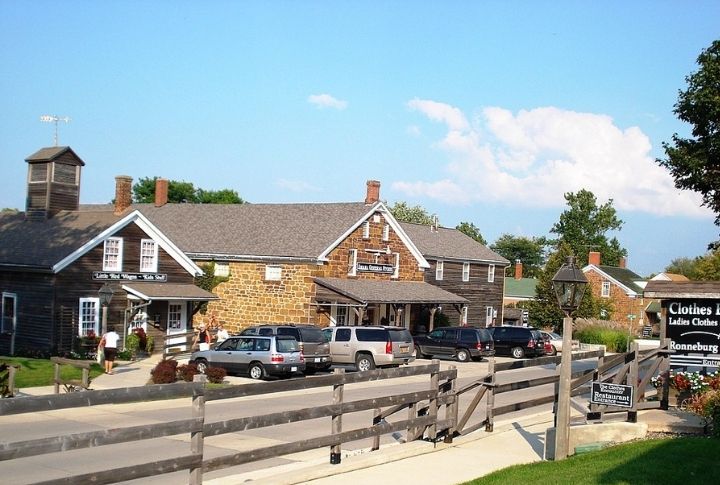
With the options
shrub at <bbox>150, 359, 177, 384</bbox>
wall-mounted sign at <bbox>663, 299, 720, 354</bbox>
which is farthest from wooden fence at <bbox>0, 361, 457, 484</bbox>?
shrub at <bbox>150, 359, 177, 384</bbox>

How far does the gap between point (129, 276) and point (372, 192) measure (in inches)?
627

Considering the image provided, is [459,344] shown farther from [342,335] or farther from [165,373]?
[165,373]

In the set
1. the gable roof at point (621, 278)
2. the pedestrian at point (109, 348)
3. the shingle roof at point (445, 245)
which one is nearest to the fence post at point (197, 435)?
the pedestrian at point (109, 348)

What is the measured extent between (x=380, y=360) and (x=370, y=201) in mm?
16279

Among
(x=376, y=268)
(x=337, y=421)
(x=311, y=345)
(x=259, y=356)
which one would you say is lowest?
(x=259, y=356)

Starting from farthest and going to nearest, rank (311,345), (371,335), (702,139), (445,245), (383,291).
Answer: (445,245), (383,291), (371,335), (311,345), (702,139)

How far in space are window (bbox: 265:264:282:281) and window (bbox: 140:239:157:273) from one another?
7.70 m

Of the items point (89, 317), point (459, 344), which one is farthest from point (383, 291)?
point (89, 317)

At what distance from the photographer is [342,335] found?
3412cm

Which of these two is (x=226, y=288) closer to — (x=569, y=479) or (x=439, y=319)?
(x=439, y=319)

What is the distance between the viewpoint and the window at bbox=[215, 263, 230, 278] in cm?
4612

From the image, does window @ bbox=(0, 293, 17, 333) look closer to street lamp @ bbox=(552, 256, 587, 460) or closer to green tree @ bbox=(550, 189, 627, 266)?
street lamp @ bbox=(552, 256, 587, 460)

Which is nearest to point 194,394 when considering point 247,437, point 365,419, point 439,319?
point 247,437

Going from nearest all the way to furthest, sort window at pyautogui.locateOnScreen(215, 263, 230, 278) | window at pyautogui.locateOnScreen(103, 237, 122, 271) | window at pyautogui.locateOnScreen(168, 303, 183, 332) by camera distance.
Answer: window at pyautogui.locateOnScreen(103, 237, 122, 271) < window at pyautogui.locateOnScreen(168, 303, 183, 332) < window at pyautogui.locateOnScreen(215, 263, 230, 278)
